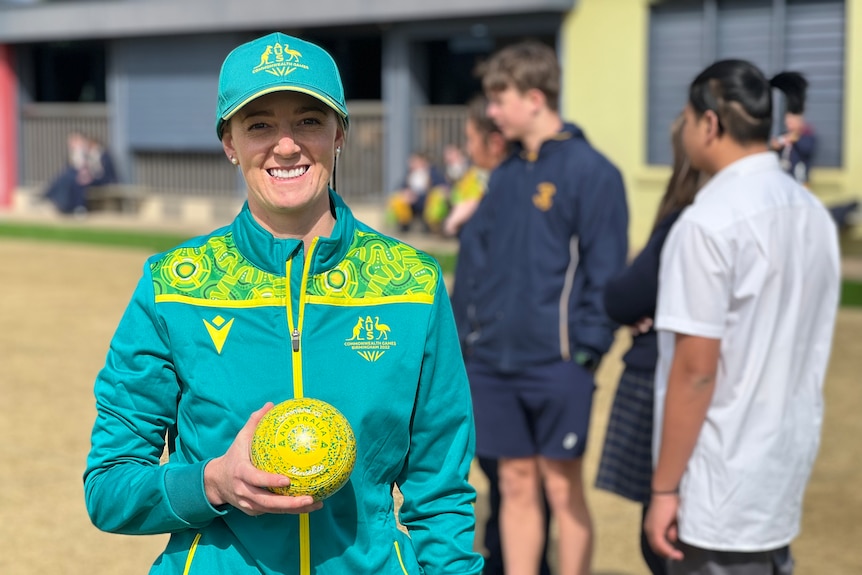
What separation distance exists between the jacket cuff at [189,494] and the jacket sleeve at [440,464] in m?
0.43

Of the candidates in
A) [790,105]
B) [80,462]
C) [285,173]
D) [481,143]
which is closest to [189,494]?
[285,173]

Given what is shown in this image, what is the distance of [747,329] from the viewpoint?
3443 millimetres

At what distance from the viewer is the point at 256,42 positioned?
7.82ft

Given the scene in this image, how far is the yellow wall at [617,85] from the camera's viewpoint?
20.1 m

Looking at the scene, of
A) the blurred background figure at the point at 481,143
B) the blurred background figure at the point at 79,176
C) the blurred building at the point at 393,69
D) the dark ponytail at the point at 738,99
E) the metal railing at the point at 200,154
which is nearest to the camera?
the dark ponytail at the point at 738,99

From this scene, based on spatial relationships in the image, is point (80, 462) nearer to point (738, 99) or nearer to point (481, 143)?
point (481, 143)

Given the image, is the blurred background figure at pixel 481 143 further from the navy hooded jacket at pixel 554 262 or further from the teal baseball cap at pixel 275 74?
the teal baseball cap at pixel 275 74

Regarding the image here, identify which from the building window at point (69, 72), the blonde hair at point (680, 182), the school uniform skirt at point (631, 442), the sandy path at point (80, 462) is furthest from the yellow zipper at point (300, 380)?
the building window at point (69, 72)

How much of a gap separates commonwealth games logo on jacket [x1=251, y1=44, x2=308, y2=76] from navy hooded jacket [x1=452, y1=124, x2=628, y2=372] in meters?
2.60

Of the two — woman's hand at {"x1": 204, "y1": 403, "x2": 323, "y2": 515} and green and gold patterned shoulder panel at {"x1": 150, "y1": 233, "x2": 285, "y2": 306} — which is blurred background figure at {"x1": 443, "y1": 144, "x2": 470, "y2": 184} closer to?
green and gold patterned shoulder panel at {"x1": 150, "y1": 233, "x2": 285, "y2": 306}

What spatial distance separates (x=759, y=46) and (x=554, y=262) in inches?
596

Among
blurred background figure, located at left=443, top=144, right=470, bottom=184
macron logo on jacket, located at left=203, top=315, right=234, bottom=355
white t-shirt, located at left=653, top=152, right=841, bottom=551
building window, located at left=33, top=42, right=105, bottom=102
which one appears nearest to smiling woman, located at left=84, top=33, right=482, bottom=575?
macron logo on jacket, located at left=203, top=315, right=234, bottom=355

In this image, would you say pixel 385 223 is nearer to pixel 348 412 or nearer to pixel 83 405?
pixel 83 405

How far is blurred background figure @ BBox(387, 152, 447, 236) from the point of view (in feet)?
70.9
